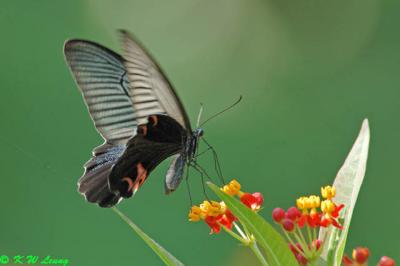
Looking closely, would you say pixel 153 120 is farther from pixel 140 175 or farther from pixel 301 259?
pixel 301 259

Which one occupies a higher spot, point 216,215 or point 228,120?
point 228,120

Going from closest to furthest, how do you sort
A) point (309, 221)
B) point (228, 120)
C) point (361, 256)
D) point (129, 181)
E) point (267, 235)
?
point (267, 235)
point (361, 256)
point (309, 221)
point (129, 181)
point (228, 120)

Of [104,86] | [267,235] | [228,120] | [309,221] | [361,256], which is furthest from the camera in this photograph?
[228,120]

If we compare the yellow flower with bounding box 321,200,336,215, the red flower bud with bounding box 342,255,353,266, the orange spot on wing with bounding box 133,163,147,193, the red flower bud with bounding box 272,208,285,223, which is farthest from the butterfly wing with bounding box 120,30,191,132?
the red flower bud with bounding box 342,255,353,266

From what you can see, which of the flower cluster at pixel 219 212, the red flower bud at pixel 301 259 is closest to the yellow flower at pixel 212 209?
the flower cluster at pixel 219 212

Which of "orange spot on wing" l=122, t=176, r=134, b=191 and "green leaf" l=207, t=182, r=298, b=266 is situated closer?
"green leaf" l=207, t=182, r=298, b=266

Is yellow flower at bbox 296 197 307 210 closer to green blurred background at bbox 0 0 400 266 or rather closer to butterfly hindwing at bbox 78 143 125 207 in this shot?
butterfly hindwing at bbox 78 143 125 207

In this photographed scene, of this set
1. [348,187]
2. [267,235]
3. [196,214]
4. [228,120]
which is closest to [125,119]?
[196,214]
